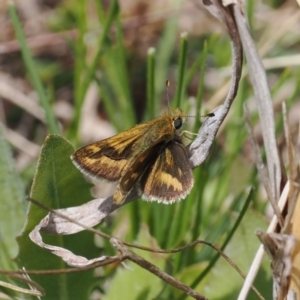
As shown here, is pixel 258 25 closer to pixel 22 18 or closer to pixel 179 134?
pixel 22 18

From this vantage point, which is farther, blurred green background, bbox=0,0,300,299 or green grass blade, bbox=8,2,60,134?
green grass blade, bbox=8,2,60,134

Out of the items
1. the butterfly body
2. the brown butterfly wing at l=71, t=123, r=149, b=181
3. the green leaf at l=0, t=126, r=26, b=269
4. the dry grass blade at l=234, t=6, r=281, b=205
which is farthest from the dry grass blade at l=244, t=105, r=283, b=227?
the green leaf at l=0, t=126, r=26, b=269

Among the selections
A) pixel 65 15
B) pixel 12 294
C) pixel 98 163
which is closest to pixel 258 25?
pixel 65 15

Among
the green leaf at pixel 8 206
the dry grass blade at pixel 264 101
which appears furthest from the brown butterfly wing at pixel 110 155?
the dry grass blade at pixel 264 101

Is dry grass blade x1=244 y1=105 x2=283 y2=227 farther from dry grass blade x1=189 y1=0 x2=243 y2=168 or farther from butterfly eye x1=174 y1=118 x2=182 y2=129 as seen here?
butterfly eye x1=174 y1=118 x2=182 y2=129

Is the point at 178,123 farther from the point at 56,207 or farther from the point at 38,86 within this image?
the point at 38,86

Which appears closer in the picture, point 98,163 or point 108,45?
point 98,163

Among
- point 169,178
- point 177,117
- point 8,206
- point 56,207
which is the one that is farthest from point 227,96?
point 8,206
